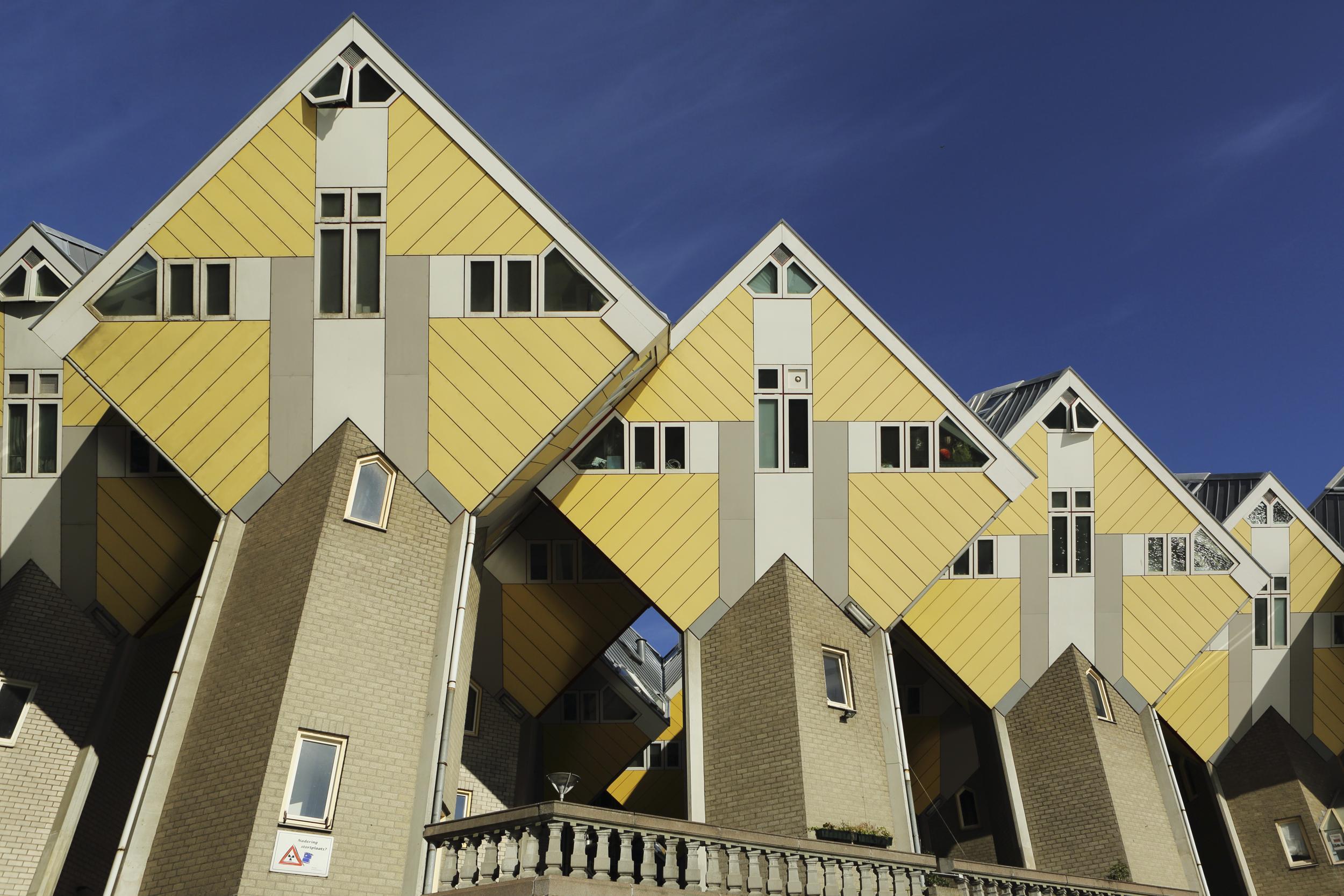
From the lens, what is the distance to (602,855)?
1625 cm

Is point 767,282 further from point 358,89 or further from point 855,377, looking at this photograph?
point 358,89

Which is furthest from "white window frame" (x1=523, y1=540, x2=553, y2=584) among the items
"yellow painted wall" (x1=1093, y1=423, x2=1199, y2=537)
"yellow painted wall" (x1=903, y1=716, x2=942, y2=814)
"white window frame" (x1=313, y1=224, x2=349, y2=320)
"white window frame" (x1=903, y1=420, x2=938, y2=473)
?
"yellow painted wall" (x1=1093, y1=423, x2=1199, y2=537)

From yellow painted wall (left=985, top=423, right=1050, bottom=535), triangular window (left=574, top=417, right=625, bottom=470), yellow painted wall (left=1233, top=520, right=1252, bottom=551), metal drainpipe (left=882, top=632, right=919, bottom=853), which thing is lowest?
metal drainpipe (left=882, top=632, right=919, bottom=853)

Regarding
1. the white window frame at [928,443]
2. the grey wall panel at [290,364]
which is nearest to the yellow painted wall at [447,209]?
the grey wall panel at [290,364]

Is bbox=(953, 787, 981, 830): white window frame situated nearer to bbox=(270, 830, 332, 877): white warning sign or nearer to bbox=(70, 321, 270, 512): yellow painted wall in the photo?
bbox=(270, 830, 332, 877): white warning sign

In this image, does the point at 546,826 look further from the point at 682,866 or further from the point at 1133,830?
the point at 1133,830

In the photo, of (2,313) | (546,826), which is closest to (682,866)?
(546,826)

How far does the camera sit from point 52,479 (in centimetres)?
2566

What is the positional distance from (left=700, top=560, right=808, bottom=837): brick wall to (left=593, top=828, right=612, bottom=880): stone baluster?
284 inches

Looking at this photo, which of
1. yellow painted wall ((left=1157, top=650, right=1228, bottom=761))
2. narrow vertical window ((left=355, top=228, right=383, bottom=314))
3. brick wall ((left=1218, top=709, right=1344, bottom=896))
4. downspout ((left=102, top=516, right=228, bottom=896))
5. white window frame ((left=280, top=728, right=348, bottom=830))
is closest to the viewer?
white window frame ((left=280, top=728, right=348, bottom=830))

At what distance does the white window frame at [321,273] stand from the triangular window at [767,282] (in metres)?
8.87

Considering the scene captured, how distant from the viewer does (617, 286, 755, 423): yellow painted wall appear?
1070 inches

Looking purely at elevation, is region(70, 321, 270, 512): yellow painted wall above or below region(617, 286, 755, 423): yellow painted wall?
below

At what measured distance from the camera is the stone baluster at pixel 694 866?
1705cm
